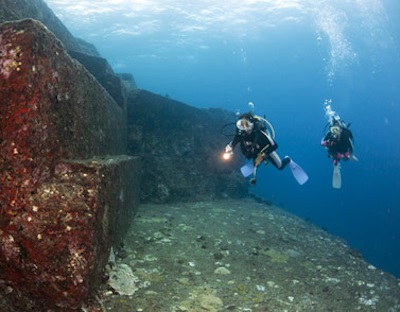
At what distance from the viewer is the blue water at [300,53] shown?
33.2 metres

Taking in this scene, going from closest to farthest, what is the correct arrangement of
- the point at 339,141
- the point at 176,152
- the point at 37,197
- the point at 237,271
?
the point at 37,197 → the point at 237,271 → the point at 339,141 → the point at 176,152

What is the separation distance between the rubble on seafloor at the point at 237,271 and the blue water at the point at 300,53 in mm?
7175

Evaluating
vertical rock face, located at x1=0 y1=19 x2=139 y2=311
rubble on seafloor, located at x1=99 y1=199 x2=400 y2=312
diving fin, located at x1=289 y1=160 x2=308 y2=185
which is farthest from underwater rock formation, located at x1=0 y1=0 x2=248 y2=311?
diving fin, located at x1=289 y1=160 x2=308 y2=185

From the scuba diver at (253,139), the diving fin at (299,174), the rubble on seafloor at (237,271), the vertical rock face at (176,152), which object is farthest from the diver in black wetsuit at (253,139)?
the vertical rock face at (176,152)

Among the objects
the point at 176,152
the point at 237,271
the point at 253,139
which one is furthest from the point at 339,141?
the point at 237,271

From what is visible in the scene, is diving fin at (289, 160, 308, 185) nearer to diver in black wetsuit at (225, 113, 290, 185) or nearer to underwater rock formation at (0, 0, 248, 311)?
diver in black wetsuit at (225, 113, 290, 185)

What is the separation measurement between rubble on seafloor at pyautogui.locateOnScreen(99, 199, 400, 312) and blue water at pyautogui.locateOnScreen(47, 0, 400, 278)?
7175mm

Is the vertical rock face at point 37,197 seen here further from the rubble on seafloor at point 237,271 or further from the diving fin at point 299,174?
the diving fin at point 299,174

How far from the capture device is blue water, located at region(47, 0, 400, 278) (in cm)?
3322

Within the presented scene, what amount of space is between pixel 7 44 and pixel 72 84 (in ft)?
3.13

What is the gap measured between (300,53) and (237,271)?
195ft

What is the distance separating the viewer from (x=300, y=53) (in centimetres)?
5750

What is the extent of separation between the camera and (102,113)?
610cm

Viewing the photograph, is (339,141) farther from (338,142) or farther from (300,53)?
A: (300,53)
